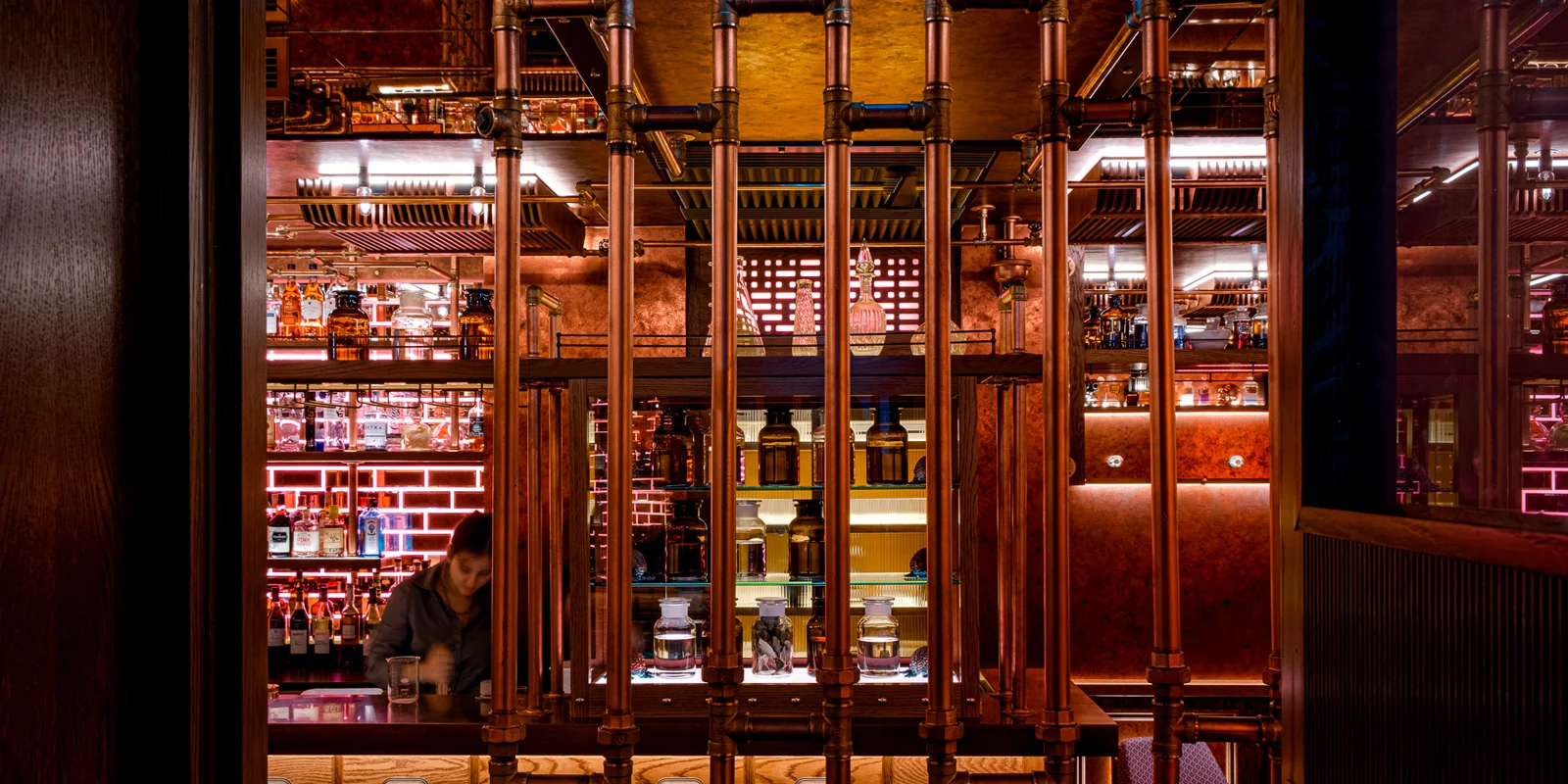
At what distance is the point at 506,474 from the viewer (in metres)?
1.36

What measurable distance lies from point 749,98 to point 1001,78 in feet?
1.79

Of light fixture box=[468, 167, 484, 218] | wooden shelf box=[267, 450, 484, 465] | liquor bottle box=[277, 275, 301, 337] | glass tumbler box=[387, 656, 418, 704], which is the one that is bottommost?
glass tumbler box=[387, 656, 418, 704]

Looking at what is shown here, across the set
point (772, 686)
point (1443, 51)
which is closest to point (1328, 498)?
point (1443, 51)

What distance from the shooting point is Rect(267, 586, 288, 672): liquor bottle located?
500 centimetres

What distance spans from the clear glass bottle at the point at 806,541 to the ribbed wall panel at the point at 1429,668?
2.75m

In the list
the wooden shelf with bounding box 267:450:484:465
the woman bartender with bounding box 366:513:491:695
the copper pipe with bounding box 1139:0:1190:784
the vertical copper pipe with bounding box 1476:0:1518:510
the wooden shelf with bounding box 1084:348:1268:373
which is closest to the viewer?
the vertical copper pipe with bounding box 1476:0:1518:510

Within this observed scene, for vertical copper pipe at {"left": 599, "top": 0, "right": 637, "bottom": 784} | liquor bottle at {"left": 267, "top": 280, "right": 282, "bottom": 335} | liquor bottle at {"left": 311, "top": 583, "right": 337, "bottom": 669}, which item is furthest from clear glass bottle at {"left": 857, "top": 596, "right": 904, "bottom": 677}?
liquor bottle at {"left": 267, "top": 280, "right": 282, "bottom": 335}

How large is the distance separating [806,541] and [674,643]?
0.59 m

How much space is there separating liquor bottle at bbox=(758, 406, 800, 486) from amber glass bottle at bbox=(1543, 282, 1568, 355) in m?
2.21

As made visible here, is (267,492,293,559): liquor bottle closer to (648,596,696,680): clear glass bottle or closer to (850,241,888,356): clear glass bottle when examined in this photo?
(648,596,696,680): clear glass bottle

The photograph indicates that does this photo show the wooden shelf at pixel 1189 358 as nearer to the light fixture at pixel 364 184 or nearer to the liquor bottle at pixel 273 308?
the light fixture at pixel 364 184

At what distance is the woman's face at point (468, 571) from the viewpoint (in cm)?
402

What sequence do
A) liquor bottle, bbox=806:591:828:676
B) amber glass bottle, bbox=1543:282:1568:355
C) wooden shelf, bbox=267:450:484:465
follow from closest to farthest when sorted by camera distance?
amber glass bottle, bbox=1543:282:1568:355 < liquor bottle, bbox=806:591:828:676 < wooden shelf, bbox=267:450:484:465

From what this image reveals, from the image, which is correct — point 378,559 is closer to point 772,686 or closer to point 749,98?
point 772,686
